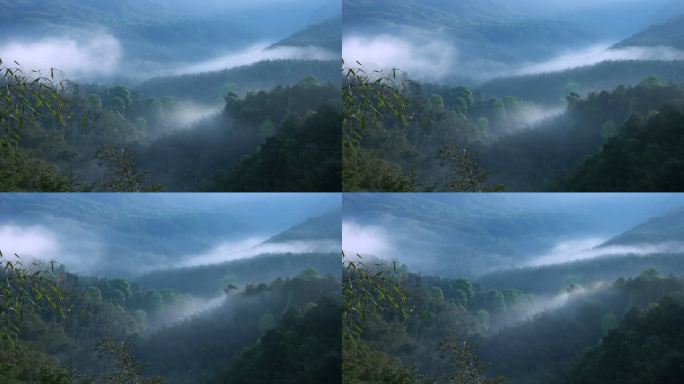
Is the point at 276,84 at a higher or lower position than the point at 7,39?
lower

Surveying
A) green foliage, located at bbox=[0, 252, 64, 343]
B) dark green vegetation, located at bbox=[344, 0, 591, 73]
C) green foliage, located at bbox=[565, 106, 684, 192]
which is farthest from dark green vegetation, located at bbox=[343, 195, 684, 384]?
green foliage, located at bbox=[0, 252, 64, 343]

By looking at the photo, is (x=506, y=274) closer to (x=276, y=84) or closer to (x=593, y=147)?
(x=593, y=147)

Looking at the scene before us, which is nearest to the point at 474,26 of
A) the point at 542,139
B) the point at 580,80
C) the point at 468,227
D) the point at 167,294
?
the point at 580,80

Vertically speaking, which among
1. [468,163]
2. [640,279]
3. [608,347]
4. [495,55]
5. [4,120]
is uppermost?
[495,55]

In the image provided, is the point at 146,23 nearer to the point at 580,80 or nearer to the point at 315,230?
the point at 315,230

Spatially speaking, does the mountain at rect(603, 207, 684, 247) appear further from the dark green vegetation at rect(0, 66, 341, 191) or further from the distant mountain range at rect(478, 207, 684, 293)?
the dark green vegetation at rect(0, 66, 341, 191)

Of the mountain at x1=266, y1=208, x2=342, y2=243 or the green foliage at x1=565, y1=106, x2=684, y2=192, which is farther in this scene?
the mountain at x1=266, y1=208, x2=342, y2=243

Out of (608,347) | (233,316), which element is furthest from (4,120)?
(608,347)
